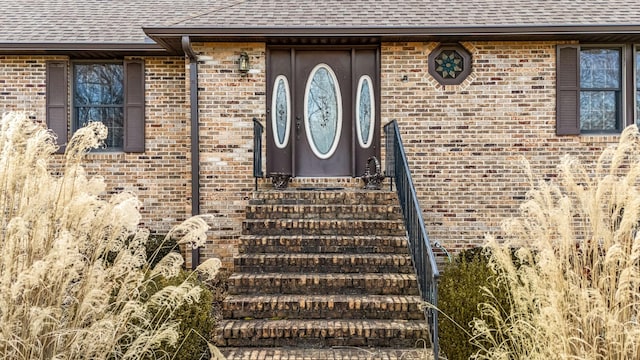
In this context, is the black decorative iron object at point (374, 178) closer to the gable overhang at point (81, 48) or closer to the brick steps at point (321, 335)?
the brick steps at point (321, 335)

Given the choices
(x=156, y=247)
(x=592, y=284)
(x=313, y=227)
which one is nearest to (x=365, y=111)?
(x=313, y=227)

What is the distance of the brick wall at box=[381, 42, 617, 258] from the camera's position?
7.36m

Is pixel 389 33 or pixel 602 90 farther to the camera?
pixel 602 90

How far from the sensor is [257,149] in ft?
23.4

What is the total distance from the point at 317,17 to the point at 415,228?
12.3 ft

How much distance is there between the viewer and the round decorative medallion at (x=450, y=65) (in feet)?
24.3

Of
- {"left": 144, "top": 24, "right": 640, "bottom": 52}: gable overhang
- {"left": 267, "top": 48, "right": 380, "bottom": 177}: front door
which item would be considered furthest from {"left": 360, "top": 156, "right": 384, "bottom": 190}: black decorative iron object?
{"left": 144, "top": 24, "right": 640, "bottom": 52}: gable overhang

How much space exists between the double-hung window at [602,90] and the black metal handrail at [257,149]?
14.5 feet

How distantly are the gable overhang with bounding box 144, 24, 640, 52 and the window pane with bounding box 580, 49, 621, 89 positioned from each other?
0.40 metres

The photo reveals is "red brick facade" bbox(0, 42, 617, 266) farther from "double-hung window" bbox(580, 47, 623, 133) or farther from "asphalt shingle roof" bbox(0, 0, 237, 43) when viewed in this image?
"asphalt shingle roof" bbox(0, 0, 237, 43)

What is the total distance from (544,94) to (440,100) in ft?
4.97

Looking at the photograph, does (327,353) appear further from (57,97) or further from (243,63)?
(57,97)

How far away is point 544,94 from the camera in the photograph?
7379 millimetres

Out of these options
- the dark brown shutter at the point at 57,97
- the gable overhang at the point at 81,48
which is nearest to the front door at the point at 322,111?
the gable overhang at the point at 81,48
